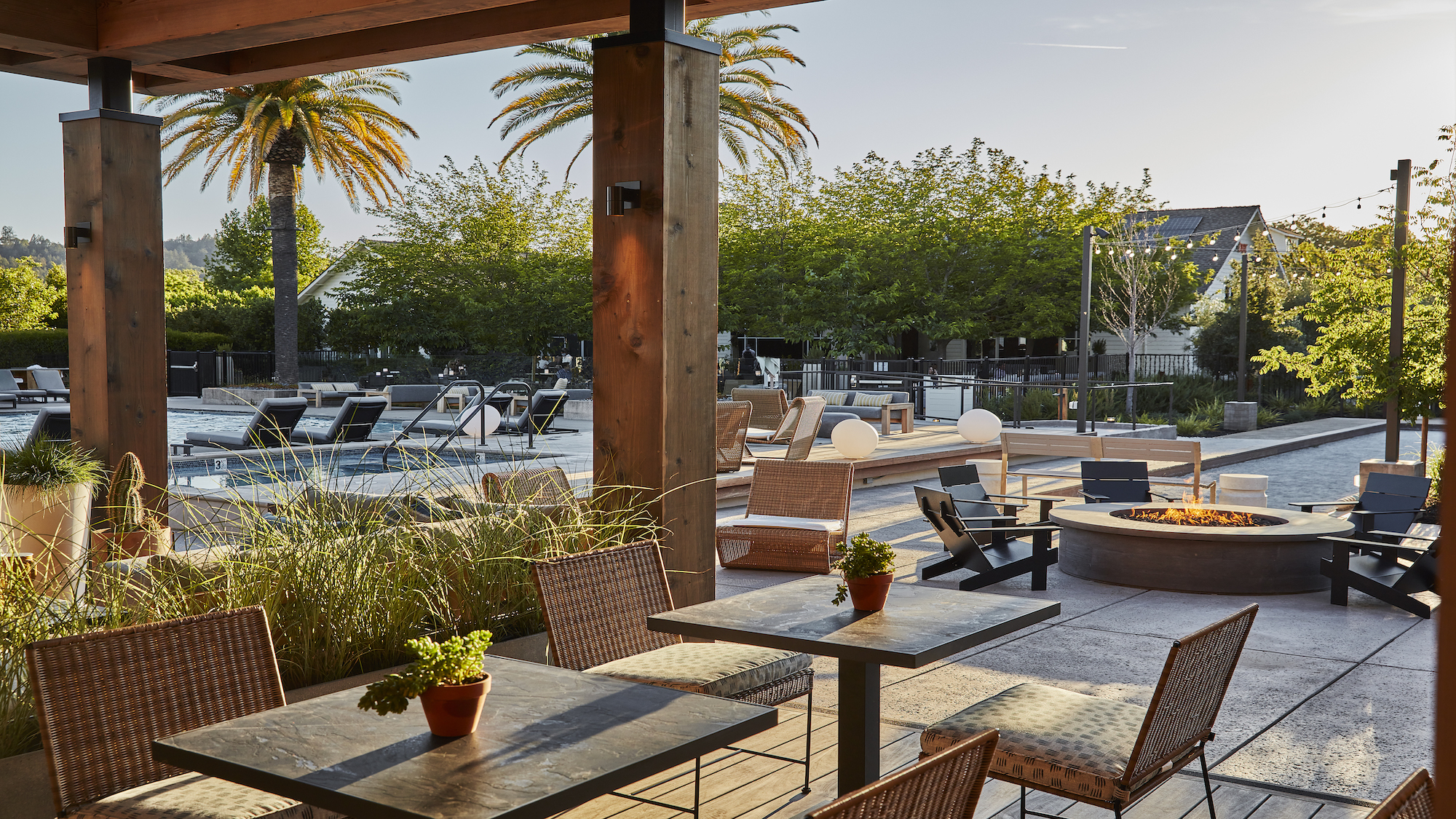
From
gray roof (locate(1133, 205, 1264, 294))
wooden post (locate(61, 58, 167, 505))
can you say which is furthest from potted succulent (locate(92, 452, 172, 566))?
gray roof (locate(1133, 205, 1264, 294))

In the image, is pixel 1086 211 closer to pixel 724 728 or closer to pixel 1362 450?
pixel 1362 450

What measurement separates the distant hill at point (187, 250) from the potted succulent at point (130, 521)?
100 m

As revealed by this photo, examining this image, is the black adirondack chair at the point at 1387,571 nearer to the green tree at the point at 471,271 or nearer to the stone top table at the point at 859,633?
the stone top table at the point at 859,633

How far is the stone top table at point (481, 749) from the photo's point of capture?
89.7 inches

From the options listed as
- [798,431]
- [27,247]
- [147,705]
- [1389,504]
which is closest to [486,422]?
[798,431]

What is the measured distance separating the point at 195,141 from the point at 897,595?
2479 centimetres

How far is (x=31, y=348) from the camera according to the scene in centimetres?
3222

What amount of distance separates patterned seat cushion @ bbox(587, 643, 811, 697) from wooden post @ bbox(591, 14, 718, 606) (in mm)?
976

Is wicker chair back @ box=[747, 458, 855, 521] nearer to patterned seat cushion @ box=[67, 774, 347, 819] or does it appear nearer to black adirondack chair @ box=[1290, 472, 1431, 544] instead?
black adirondack chair @ box=[1290, 472, 1431, 544]

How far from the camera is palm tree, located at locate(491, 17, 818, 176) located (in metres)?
20.3

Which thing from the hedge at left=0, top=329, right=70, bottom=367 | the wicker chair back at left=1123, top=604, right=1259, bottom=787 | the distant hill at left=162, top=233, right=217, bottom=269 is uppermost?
the distant hill at left=162, top=233, right=217, bottom=269

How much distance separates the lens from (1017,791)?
4.14m

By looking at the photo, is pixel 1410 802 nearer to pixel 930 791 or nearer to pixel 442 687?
pixel 930 791

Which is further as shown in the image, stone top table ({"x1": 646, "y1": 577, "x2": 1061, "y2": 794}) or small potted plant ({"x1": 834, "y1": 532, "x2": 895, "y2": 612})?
small potted plant ({"x1": 834, "y1": 532, "x2": 895, "y2": 612})
